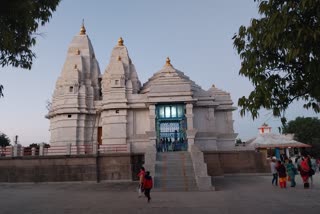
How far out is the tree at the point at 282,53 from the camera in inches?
195

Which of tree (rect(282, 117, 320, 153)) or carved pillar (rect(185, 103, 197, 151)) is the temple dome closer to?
carved pillar (rect(185, 103, 197, 151))

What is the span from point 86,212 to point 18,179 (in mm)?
12439

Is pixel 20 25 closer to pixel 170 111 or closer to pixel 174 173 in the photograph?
pixel 174 173

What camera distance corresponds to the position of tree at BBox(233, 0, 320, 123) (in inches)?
195

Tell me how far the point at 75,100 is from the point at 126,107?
184 inches

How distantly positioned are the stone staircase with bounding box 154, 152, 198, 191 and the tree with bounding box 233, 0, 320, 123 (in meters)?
8.98

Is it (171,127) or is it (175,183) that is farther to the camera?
(171,127)

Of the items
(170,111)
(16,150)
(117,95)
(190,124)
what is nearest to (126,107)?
(117,95)

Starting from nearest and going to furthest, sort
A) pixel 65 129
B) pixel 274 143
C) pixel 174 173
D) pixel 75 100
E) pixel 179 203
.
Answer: pixel 179 203 → pixel 174 173 → pixel 65 129 → pixel 75 100 → pixel 274 143

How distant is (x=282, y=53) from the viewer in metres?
5.72

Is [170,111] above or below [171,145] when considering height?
above

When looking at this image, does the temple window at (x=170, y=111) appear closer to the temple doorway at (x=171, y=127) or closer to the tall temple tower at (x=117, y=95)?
the temple doorway at (x=171, y=127)

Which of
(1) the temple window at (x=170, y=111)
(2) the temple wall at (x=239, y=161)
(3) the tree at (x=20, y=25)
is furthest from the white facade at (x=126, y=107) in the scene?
(3) the tree at (x=20, y=25)

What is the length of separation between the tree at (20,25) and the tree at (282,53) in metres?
4.63
